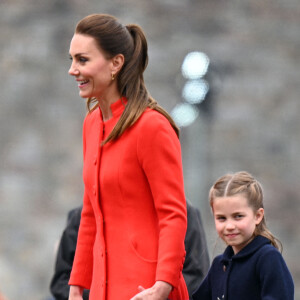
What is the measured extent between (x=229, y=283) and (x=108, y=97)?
80 cm

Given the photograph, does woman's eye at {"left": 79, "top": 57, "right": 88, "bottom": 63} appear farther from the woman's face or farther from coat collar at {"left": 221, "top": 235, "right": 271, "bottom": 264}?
coat collar at {"left": 221, "top": 235, "right": 271, "bottom": 264}

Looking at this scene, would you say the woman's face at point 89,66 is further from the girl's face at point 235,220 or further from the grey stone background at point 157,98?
the grey stone background at point 157,98

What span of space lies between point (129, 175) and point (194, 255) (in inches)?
62.7

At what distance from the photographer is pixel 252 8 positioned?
658 inches

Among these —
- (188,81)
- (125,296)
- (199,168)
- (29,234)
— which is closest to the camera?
(125,296)

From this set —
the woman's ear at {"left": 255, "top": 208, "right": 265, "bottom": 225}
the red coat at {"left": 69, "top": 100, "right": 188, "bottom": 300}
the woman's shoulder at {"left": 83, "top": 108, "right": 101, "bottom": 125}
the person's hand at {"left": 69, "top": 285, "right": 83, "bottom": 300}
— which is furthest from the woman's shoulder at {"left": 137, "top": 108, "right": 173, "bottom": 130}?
the person's hand at {"left": 69, "top": 285, "right": 83, "bottom": 300}

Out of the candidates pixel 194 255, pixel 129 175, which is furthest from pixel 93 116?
pixel 194 255

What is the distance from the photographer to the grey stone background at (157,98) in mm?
15867

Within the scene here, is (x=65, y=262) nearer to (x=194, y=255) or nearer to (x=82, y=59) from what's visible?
(x=194, y=255)

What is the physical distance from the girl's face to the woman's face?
0.62 metres

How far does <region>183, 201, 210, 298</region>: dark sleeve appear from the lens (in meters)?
4.96

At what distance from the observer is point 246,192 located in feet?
12.5

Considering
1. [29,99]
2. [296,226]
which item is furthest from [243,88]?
[29,99]

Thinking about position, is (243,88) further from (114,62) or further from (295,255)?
(114,62)
